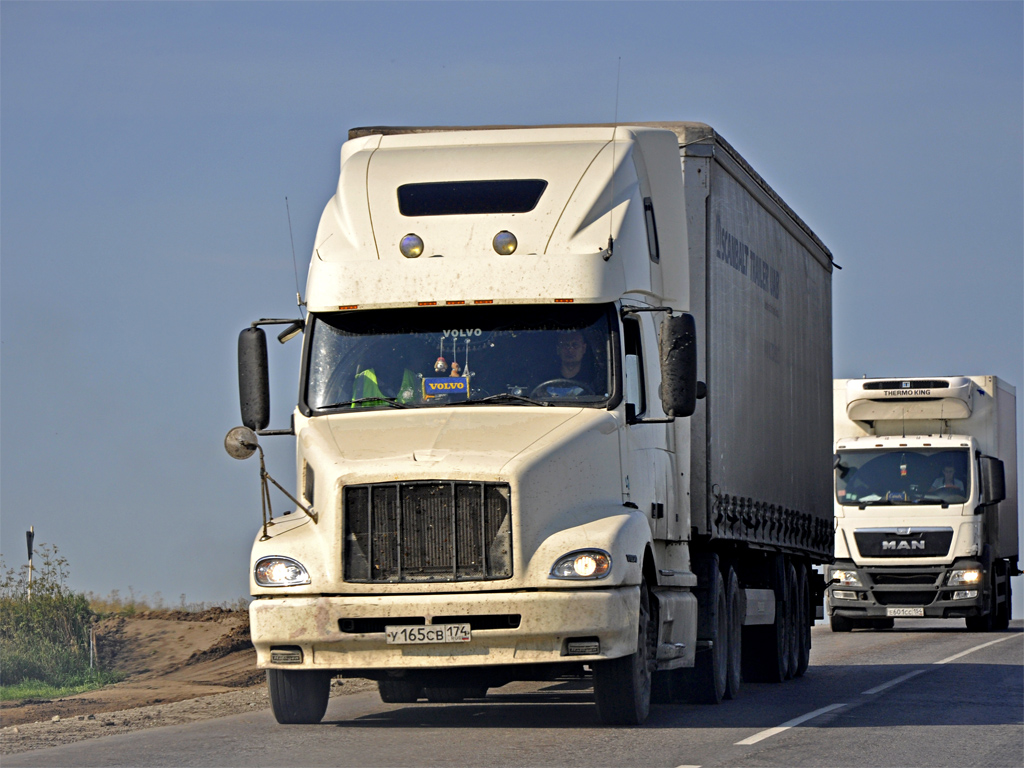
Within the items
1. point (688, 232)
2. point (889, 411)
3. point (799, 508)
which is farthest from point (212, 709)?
point (889, 411)

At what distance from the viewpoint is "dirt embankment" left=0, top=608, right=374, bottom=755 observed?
13.1m

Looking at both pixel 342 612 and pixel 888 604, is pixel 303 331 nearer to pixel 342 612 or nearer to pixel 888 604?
pixel 342 612

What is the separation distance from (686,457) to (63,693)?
7354 mm

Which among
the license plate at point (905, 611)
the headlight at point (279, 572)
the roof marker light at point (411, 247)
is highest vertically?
the roof marker light at point (411, 247)

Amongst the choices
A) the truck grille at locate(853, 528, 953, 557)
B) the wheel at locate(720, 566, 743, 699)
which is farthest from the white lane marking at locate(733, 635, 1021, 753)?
the truck grille at locate(853, 528, 953, 557)

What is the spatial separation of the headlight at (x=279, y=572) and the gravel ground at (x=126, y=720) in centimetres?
197

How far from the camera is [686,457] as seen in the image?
14.2 meters

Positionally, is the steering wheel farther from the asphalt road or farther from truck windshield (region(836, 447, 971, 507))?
truck windshield (region(836, 447, 971, 507))

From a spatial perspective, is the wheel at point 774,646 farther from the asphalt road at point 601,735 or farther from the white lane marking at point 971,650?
the white lane marking at point 971,650

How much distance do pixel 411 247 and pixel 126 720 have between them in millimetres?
4438

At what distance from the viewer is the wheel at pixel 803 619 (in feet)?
64.0

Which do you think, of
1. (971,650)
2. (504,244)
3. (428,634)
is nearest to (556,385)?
(504,244)

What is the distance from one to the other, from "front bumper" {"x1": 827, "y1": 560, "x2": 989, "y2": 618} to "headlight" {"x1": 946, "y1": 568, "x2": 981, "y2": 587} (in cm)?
7

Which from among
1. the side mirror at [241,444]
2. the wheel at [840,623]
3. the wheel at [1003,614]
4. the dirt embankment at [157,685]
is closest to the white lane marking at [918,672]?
the wheel at [840,623]
